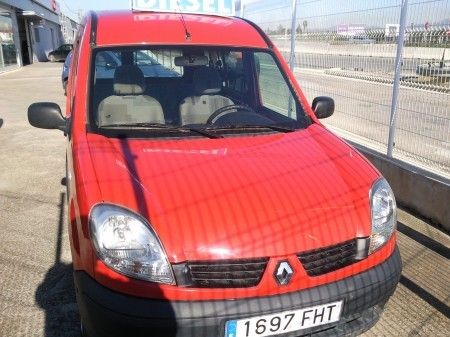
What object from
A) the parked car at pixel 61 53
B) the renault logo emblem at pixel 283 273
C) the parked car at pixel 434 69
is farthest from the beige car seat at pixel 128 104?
the parked car at pixel 61 53

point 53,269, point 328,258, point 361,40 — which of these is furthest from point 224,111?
point 361,40

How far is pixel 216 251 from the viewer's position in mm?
2059

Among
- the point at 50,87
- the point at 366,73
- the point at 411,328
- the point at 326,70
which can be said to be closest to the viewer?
the point at 411,328

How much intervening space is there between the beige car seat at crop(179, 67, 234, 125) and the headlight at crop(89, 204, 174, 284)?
3.84 feet

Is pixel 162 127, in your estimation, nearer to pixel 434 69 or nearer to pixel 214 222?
pixel 214 222

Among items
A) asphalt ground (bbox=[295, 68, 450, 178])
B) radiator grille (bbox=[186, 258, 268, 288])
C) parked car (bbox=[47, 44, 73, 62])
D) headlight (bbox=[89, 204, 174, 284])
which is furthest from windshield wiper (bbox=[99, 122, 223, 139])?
parked car (bbox=[47, 44, 73, 62])

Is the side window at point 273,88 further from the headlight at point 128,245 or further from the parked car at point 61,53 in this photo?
the parked car at point 61,53

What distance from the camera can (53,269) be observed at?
11.5ft

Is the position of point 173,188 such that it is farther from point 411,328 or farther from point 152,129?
point 411,328

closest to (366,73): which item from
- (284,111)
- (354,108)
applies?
(354,108)

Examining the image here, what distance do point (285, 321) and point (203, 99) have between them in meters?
1.78

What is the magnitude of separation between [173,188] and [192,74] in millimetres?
1445

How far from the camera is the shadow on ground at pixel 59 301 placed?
2785mm

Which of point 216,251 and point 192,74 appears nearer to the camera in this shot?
point 216,251
